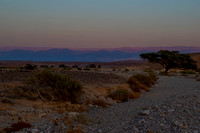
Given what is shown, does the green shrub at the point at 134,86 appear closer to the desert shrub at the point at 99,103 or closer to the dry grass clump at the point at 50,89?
the desert shrub at the point at 99,103

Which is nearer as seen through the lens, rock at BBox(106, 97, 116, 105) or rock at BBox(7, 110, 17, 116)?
rock at BBox(7, 110, 17, 116)

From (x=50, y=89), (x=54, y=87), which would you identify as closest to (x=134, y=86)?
(x=54, y=87)

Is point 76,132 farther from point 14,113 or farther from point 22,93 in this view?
point 22,93

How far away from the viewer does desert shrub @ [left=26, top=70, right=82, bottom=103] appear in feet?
36.3

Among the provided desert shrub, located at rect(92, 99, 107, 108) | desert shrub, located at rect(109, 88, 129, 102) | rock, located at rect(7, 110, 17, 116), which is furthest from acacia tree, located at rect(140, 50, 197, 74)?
rock, located at rect(7, 110, 17, 116)

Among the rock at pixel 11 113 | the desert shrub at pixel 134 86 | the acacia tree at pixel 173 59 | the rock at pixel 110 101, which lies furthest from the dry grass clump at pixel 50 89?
the acacia tree at pixel 173 59

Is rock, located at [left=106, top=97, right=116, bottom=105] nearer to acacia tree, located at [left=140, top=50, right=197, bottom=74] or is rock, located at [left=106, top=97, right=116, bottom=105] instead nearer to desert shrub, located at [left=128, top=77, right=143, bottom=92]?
desert shrub, located at [left=128, top=77, right=143, bottom=92]

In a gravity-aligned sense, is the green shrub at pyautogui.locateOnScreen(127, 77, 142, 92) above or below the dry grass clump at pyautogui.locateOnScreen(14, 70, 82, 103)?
below

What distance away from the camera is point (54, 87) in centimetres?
1134

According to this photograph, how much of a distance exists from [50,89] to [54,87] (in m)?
0.25

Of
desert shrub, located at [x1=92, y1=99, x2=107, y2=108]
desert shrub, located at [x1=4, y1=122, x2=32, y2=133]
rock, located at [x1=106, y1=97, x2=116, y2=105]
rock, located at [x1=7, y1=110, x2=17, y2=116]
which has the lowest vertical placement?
rock, located at [x1=106, y1=97, x2=116, y2=105]

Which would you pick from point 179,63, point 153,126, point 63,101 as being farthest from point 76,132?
point 179,63

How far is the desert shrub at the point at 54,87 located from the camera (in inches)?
436

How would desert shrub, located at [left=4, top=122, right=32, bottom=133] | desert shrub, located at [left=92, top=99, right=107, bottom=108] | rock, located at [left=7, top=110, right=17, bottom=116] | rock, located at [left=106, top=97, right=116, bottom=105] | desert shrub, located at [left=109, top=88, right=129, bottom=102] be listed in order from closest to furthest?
desert shrub, located at [left=4, top=122, right=32, bottom=133] → rock, located at [left=7, top=110, right=17, bottom=116] → desert shrub, located at [left=92, top=99, right=107, bottom=108] → rock, located at [left=106, top=97, right=116, bottom=105] → desert shrub, located at [left=109, top=88, right=129, bottom=102]
